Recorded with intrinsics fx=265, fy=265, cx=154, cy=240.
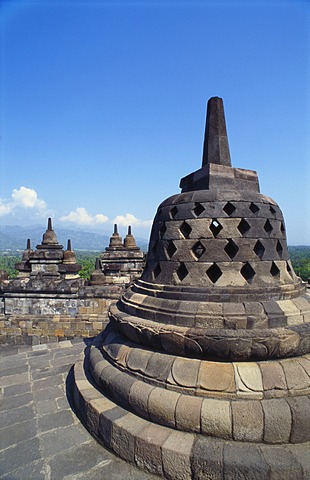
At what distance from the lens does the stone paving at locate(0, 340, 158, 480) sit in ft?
7.80

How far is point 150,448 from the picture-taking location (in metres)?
2.30

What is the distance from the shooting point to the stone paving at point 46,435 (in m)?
2.38

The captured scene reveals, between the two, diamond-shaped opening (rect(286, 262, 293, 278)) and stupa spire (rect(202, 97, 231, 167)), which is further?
stupa spire (rect(202, 97, 231, 167))

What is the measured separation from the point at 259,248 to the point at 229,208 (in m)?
0.61

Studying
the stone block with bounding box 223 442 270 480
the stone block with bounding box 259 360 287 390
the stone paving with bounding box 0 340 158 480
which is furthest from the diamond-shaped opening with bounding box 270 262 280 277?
the stone paving with bounding box 0 340 158 480

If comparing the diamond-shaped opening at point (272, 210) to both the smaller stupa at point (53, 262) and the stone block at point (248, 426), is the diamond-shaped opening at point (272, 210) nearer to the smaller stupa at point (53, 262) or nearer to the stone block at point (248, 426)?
the stone block at point (248, 426)

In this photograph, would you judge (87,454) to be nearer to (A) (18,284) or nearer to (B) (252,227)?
(B) (252,227)

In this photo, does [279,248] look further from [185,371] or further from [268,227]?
[185,371]

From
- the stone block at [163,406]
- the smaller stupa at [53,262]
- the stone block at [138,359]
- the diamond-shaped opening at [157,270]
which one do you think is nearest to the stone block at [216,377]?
the stone block at [163,406]

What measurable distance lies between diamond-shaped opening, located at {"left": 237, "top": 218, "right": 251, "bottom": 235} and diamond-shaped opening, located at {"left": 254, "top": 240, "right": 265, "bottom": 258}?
0.66ft

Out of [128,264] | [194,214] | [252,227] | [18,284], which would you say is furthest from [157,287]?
[128,264]

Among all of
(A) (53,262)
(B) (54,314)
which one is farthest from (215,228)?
(A) (53,262)

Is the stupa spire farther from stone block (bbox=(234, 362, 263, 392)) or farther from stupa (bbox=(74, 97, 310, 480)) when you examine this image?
stone block (bbox=(234, 362, 263, 392))

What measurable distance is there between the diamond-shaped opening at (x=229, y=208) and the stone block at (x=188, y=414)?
2044 millimetres
